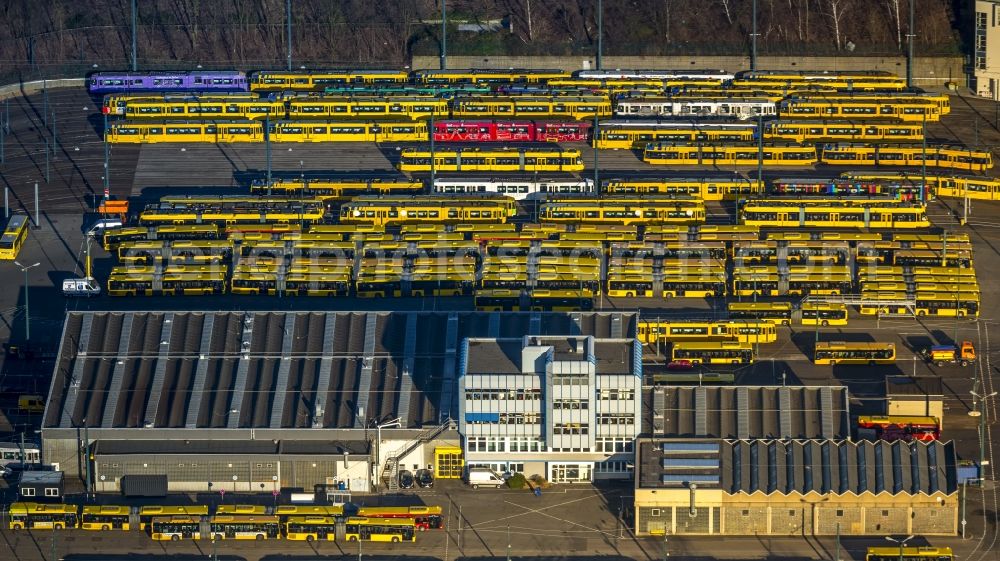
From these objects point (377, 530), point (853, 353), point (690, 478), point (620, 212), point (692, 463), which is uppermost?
point (620, 212)

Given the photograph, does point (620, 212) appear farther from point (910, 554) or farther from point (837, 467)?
point (910, 554)

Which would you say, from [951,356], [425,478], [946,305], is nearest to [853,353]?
[951,356]

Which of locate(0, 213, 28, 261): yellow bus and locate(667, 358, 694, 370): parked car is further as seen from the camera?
locate(0, 213, 28, 261): yellow bus


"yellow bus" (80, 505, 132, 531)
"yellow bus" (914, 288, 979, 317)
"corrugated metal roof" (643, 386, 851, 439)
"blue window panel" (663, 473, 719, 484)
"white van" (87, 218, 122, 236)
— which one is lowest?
"yellow bus" (80, 505, 132, 531)

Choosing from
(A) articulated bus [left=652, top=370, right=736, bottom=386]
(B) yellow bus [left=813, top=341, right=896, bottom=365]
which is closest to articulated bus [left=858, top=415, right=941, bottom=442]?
(A) articulated bus [left=652, top=370, right=736, bottom=386]

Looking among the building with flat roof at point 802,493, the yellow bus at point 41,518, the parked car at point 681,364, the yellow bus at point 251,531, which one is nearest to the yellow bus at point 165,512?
the yellow bus at point 251,531

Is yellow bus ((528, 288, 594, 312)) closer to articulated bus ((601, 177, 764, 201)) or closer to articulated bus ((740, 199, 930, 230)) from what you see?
articulated bus ((740, 199, 930, 230))

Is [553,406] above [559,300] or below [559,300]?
below

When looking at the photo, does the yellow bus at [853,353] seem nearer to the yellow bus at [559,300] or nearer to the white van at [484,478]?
the yellow bus at [559,300]

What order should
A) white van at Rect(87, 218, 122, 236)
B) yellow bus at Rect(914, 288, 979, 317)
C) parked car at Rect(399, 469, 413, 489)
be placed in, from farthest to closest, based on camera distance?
white van at Rect(87, 218, 122, 236)
yellow bus at Rect(914, 288, 979, 317)
parked car at Rect(399, 469, 413, 489)
